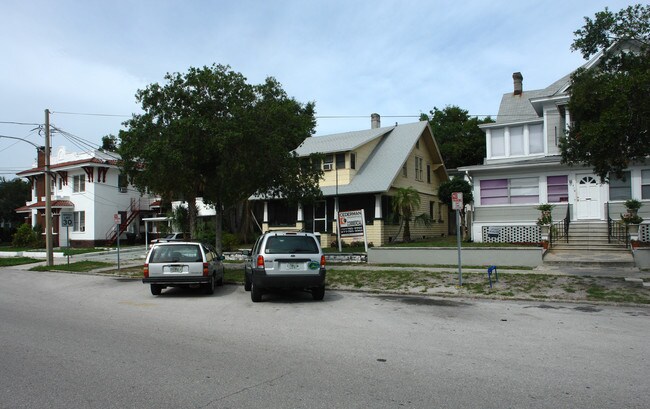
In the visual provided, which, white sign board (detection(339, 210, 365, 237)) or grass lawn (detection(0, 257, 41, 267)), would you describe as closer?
white sign board (detection(339, 210, 365, 237))

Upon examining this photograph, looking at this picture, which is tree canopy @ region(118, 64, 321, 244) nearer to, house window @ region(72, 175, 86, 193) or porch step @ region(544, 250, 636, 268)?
porch step @ region(544, 250, 636, 268)

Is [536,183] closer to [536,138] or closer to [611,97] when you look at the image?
[536,138]

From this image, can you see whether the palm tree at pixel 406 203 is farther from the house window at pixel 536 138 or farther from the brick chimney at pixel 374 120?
the brick chimney at pixel 374 120

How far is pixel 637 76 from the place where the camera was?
11.3 metres

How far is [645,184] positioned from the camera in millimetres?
22109

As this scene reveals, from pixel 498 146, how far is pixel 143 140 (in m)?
18.4

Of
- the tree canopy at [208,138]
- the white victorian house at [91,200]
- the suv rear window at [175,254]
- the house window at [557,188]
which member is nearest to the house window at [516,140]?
the house window at [557,188]

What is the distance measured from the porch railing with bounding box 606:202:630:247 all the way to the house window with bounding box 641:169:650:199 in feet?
6.95

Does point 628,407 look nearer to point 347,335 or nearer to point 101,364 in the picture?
point 347,335

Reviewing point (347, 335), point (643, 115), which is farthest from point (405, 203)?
point (347, 335)

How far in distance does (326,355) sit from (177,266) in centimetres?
769

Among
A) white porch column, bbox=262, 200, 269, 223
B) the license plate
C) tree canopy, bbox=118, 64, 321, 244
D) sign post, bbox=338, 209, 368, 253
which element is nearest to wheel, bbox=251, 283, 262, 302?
the license plate

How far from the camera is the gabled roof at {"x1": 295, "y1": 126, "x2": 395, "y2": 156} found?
98.8 ft

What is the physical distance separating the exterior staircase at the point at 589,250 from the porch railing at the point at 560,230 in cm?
17
